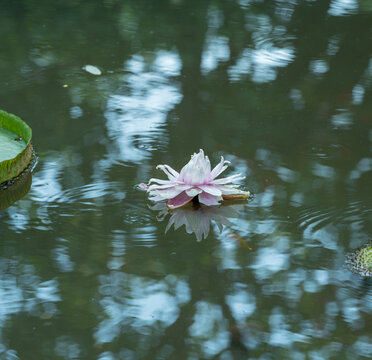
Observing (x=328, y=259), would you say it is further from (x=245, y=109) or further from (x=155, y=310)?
(x=245, y=109)

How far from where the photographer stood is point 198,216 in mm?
1723

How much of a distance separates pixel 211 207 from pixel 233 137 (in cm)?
44

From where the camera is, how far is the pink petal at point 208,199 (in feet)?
5.69

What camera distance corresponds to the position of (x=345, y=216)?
1.69m

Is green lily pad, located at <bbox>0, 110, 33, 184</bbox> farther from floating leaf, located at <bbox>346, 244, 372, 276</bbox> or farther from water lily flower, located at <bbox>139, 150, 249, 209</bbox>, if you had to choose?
floating leaf, located at <bbox>346, 244, 372, 276</bbox>

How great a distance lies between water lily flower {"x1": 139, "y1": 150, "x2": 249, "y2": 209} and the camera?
170 cm

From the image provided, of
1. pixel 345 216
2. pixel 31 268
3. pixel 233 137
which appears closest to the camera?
pixel 31 268

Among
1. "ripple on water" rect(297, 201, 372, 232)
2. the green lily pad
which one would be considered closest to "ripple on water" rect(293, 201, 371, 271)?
"ripple on water" rect(297, 201, 372, 232)

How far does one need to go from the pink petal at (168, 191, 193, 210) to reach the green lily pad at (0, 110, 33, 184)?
488 millimetres

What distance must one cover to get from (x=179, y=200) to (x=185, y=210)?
1.3 inches

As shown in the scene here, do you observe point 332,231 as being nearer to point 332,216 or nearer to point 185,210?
point 332,216

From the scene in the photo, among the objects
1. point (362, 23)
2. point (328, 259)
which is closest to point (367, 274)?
point (328, 259)

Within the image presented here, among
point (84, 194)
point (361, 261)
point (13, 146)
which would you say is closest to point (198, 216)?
point (84, 194)

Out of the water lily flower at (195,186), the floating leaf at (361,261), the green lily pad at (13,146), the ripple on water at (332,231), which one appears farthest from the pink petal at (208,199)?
the green lily pad at (13,146)
